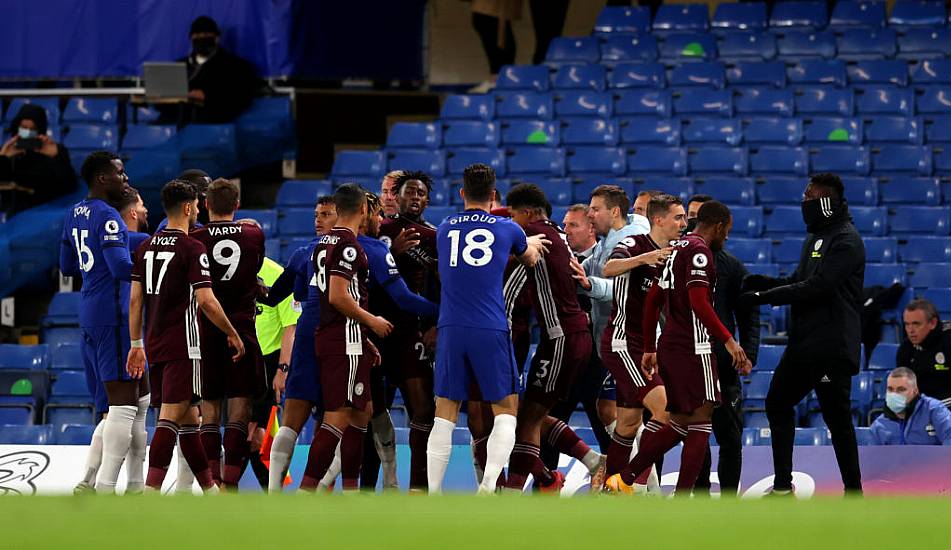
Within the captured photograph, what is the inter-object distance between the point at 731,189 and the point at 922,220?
2.00m

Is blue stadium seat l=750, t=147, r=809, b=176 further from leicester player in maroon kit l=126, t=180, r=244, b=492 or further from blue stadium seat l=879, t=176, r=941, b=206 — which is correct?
leicester player in maroon kit l=126, t=180, r=244, b=492

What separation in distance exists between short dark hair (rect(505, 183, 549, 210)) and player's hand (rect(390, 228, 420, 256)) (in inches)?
26.6

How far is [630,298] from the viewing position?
31.0ft

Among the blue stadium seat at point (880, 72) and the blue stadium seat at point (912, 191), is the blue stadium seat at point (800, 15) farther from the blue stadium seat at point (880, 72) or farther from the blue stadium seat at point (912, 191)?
the blue stadium seat at point (912, 191)

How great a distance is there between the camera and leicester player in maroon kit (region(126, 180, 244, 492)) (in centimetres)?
866

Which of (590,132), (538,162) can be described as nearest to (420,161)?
(538,162)

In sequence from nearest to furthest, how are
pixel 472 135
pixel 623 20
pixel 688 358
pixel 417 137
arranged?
pixel 688 358
pixel 472 135
pixel 417 137
pixel 623 20

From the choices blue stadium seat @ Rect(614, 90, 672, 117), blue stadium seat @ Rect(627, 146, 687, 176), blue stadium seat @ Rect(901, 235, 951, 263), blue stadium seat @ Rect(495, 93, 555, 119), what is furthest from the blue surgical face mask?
blue stadium seat @ Rect(495, 93, 555, 119)

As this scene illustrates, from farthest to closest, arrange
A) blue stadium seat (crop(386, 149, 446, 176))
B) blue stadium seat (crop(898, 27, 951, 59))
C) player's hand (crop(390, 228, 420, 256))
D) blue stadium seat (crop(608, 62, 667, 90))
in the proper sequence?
blue stadium seat (crop(898, 27, 951, 59))
blue stadium seat (crop(608, 62, 667, 90))
blue stadium seat (crop(386, 149, 446, 176))
player's hand (crop(390, 228, 420, 256))

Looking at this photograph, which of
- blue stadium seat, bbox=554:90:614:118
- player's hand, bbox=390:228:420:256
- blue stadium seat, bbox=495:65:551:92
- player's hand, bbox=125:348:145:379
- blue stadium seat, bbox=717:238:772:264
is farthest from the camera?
blue stadium seat, bbox=495:65:551:92

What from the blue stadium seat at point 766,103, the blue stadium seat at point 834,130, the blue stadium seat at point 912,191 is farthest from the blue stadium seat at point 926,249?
the blue stadium seat at point 766,103

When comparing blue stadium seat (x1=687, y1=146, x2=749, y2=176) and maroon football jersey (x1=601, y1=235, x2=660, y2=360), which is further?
blue stadium seat (x1=687, y1=146, x2=749, y2=176)

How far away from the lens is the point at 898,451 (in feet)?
33.8

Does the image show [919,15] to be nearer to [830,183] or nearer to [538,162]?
[538,162]
